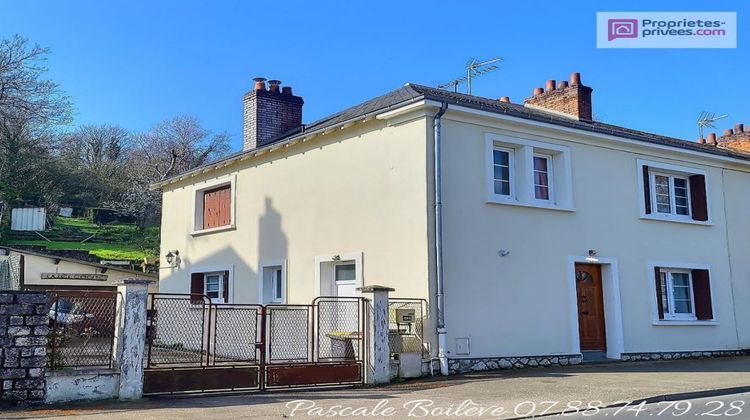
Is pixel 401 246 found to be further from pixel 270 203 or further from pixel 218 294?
pixel 218 294

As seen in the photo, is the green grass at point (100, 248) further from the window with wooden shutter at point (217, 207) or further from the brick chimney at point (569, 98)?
the brick chimney at point (569, 98)

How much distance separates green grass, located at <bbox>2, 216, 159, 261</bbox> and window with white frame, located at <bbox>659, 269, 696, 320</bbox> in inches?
1004

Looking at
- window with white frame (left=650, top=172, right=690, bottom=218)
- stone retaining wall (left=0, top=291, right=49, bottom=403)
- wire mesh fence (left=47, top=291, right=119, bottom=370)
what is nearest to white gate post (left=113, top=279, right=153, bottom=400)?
wire mesh fence (left=47, top=291, right=119, bottom=370)

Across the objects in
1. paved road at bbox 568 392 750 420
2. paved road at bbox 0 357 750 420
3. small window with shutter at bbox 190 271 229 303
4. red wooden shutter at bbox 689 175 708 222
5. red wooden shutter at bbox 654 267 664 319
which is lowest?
paved road at bbox 568 392 750 420

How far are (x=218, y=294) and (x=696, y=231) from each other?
493 inches

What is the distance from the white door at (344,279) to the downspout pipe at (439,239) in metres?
2.47

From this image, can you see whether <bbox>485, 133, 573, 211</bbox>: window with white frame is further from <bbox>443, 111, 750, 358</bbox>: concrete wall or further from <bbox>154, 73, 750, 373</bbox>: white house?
<bbox>443, 111, 750, 358</bbox>: concrete wall

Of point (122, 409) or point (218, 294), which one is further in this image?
point (218, 294)

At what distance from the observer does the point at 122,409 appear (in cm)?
912

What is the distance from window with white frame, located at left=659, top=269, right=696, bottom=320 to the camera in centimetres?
1677

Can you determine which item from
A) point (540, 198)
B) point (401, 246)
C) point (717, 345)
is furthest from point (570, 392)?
point (717, 345)

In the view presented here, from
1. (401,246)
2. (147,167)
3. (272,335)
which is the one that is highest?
(147,167)

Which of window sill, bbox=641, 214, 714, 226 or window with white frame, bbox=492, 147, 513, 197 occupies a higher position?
window with white frame, bbox=492, 147, 513, 197

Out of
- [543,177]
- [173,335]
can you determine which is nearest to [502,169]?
[543,177]
